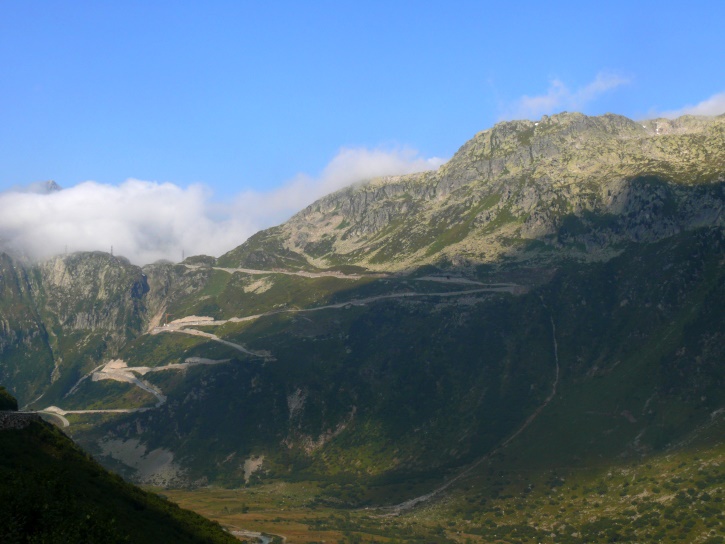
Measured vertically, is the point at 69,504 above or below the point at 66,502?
below

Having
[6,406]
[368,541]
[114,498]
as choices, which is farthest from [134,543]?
[368,541]

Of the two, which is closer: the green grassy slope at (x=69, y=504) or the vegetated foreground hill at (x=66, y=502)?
the green grassy slope at (x=69, y=504)

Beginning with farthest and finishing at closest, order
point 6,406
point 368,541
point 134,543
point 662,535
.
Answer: point 368,541 → point 662,535 → point 6,406 → point 134,543

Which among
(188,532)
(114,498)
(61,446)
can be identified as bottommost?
(188,532)

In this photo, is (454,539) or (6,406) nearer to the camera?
(6,406)

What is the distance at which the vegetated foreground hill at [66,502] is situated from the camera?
64.8m

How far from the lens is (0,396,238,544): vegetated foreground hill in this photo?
64750mm

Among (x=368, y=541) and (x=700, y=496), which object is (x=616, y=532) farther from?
(x=368, y=541)

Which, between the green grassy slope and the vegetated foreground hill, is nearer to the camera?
the green grassy slope

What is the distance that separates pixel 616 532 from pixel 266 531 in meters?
91.7

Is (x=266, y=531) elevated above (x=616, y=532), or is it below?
above

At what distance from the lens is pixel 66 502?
74.1m

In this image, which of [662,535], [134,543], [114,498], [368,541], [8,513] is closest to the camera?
[8,513]

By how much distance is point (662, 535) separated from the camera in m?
176
